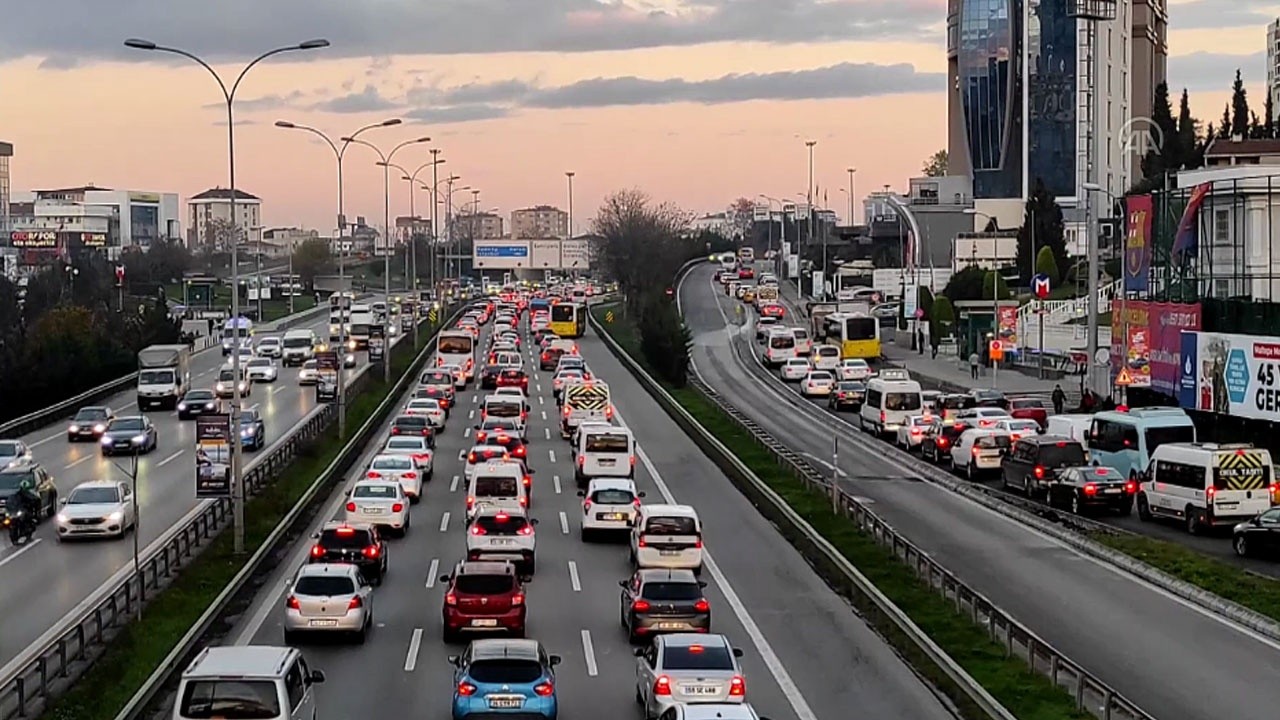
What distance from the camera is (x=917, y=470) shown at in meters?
51.2

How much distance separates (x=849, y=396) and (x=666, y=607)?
48910mm

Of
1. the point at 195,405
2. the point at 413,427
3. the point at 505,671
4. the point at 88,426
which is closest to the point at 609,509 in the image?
the point at 505,671

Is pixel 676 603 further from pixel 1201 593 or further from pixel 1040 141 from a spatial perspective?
pixel 1040 141

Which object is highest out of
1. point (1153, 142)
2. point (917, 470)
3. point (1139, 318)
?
point (1153, 142)

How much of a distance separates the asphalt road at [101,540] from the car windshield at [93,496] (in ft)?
3.00

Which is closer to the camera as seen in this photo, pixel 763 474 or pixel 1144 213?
pixel 763 474

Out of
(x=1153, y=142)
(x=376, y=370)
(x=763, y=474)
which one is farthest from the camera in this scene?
(x=1153, y=142)

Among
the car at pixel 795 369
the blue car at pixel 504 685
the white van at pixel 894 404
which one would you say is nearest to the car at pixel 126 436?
the white van at pixel 894 404

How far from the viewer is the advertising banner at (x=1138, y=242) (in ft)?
208

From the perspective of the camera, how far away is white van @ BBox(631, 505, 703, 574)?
31719 millimetres

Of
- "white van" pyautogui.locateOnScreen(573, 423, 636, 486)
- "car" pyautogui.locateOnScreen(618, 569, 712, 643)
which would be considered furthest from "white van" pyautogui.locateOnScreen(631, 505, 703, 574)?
"white van" pyautogui.locateOnScreen(573, 423, 636, 486)

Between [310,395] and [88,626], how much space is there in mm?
→ 50974

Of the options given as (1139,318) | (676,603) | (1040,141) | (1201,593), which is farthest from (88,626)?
(1040,141)

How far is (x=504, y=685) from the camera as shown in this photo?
19.5m
